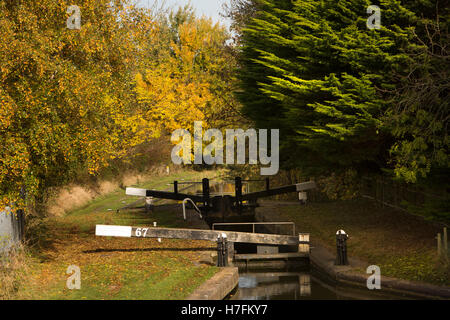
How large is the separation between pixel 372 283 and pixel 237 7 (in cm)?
3261

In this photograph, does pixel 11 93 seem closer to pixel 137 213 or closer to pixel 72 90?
pixel 72 90

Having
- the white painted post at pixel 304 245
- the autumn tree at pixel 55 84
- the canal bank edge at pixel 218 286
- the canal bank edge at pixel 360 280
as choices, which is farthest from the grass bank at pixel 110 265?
the canal bank edge at pixel 360 280

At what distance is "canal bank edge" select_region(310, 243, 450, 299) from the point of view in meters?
14.3

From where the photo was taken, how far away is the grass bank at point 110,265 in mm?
13789

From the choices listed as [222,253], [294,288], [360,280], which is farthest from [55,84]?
[360,280]

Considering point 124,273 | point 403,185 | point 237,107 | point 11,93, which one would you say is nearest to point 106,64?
point 11,93

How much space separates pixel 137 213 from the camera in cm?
3031

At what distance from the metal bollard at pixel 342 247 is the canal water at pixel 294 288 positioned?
0.72 m

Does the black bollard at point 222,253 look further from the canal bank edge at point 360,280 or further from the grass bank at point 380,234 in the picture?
the grass bank at point 380,234

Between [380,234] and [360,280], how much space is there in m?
5.91

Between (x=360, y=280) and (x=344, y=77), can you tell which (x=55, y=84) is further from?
(x=360, y=280)

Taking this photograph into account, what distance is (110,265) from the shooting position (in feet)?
55.1

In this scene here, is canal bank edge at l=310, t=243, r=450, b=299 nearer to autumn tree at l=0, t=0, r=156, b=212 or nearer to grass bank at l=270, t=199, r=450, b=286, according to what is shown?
grass bank at l=270, t=199, r=450, b=286

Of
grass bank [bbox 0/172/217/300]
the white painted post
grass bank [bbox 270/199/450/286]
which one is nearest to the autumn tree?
grass bank [bbox 0/172/217/300]
